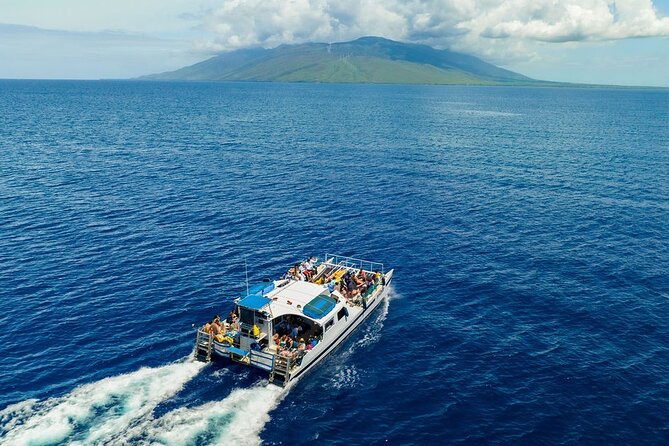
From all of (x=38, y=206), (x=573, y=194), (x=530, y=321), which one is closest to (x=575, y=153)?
(x=573, y=194)

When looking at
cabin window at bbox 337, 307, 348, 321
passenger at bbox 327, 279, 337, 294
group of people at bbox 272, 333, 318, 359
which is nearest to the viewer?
group of people at bbox 272, 333, 318, 359

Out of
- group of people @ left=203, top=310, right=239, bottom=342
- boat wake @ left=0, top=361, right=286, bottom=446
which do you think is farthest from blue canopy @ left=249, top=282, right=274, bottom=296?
boat wake @ left=0, top=361, right=286, bottom=446

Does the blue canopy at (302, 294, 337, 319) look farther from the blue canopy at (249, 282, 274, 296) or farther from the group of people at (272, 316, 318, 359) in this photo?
the blue canopy at (249, 282, 274, 296)

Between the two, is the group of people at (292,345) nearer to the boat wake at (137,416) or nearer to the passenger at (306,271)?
the boat wake at (137,416)

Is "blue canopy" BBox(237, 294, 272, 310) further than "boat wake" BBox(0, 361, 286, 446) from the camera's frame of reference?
Yes

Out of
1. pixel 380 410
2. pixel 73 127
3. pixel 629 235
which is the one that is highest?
pixel 73 127

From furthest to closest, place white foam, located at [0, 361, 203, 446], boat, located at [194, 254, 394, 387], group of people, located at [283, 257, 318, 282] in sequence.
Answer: group of people, located at [283, 257, 318, 282] < boat, located at [194, 254, 394, 387] < white foam, located at [0, 361, 203, 446]

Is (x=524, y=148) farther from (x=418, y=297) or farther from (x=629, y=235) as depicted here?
(x=418, y=297)
